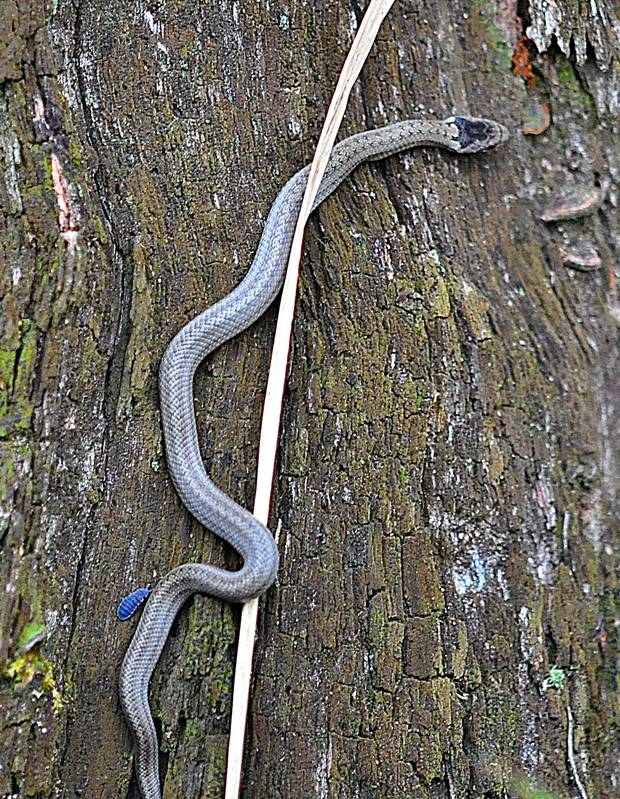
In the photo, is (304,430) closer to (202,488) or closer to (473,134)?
(202,488)

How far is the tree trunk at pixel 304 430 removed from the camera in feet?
9.43

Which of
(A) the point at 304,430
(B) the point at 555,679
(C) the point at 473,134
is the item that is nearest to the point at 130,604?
(A) the point at 304,430

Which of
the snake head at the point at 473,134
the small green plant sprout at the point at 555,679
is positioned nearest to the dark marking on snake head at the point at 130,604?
the small green plant sprout at the point at 555,679

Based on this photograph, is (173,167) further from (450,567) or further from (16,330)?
(450,567)

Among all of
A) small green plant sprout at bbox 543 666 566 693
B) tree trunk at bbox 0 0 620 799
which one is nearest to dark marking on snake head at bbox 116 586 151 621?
tree trunk at bbox 0 0 620 799

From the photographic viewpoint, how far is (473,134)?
3883mm

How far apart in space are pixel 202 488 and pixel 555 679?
5.53 feet

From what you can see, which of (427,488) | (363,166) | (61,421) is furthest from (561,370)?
(61,421)

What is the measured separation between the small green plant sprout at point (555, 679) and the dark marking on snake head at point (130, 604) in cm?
170

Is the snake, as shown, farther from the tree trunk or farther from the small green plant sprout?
the small green plant sprout

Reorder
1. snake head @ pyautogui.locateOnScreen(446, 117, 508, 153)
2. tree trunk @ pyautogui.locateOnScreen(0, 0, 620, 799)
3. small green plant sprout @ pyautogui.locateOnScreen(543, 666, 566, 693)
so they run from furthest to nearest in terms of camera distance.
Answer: snake head @ pyautogui.locateOnScreen(446, 117, 508, 153), small green plant sprout @ pyautogui.locateOnScreen(543, 666, 566, 693), tree trunk @ pyautogui.locateOnScreen(0, 0, 620, 799)

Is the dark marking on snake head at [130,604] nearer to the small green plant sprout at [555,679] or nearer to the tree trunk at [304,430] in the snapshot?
the tree trunk at [304,430]

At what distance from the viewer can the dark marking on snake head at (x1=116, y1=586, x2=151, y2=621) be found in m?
2.95

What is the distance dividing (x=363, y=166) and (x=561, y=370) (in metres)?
1.32
